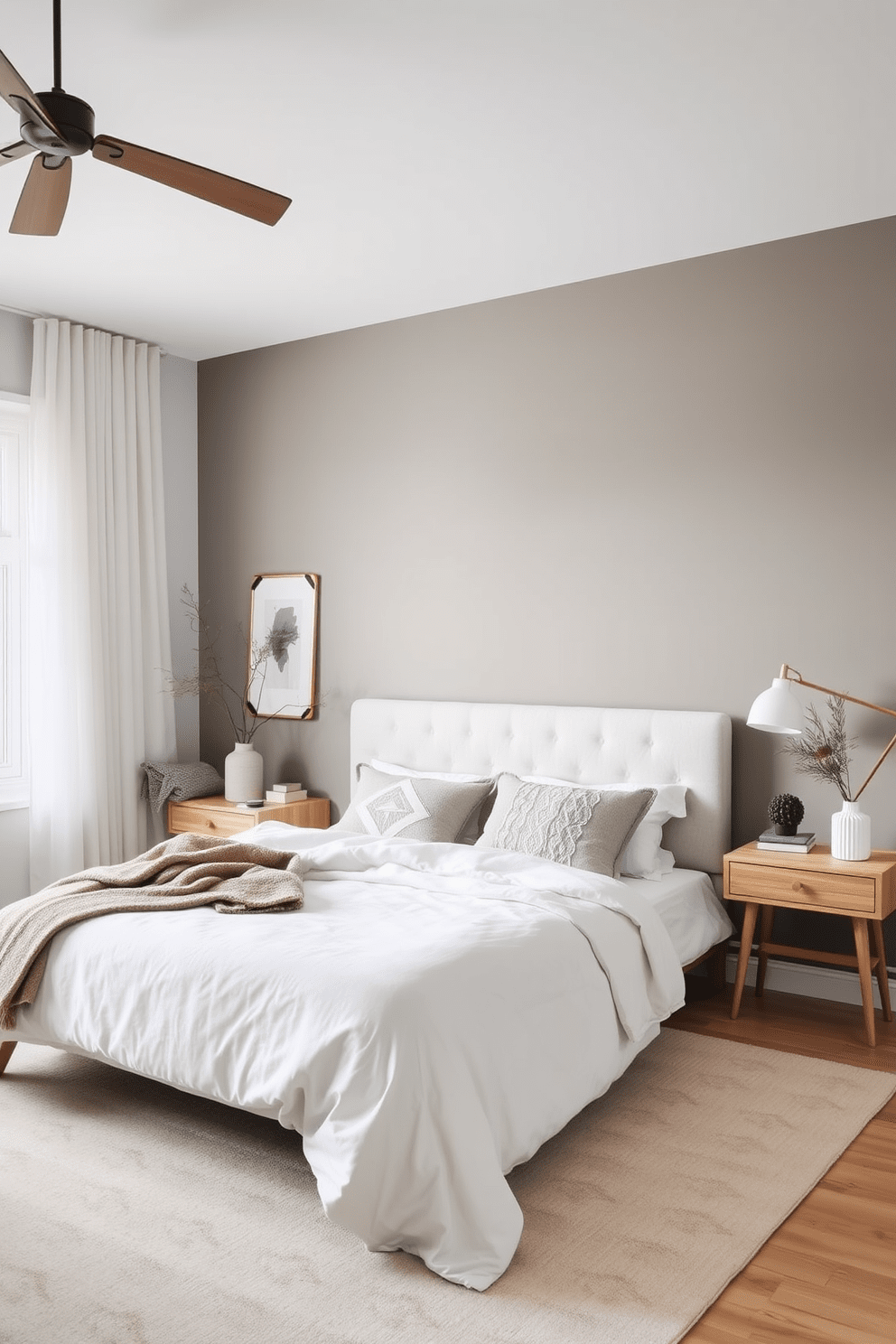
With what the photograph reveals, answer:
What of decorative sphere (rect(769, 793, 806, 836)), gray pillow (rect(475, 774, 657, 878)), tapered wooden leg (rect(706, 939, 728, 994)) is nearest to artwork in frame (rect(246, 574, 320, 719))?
gray pillow (rect(475, 774, 657, 878))

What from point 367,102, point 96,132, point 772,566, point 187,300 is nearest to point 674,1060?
point 772,566

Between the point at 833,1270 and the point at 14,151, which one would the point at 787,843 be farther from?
the point at 14,151

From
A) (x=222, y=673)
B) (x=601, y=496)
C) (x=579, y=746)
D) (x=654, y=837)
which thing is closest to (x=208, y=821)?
(x=222, y=673)

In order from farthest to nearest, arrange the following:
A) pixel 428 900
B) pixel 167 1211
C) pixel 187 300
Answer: pixel 187 300 < pixel 428 900 < pixel 167 1211

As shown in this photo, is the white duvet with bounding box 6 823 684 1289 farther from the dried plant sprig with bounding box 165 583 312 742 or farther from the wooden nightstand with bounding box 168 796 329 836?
the dried plant sprig with bounding box 165 583 312 742

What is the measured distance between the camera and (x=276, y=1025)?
247cm

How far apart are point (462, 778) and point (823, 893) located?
5.14 ft

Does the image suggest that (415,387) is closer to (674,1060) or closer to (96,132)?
(96,132)

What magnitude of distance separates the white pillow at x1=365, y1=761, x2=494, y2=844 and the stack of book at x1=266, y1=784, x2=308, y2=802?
0.46 metres

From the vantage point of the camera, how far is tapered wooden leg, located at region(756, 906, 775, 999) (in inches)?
151

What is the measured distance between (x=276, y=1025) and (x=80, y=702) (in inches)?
113

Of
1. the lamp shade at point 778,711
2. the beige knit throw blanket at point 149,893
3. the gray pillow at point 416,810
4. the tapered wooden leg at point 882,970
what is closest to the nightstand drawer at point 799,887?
the tapered wooden leg at point 882,970

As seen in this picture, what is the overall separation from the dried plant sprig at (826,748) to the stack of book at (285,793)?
234cm

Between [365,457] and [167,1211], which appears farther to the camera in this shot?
[365,457]
